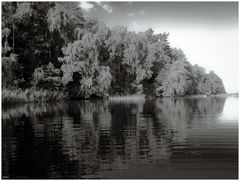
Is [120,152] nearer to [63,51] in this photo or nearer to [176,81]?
[63,51]

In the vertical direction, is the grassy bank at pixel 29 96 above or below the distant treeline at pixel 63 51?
below

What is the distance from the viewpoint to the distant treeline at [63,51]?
31234 millimetres

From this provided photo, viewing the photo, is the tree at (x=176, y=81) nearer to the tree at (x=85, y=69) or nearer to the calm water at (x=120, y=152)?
the tree at (x=85, y=69)

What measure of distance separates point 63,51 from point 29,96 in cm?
562

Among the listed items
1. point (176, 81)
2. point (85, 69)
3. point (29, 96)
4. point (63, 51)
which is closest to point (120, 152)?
point (29, 96)

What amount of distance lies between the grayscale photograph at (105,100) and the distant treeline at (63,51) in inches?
3.9

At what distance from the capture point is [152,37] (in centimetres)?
5284

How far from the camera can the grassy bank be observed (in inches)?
1092

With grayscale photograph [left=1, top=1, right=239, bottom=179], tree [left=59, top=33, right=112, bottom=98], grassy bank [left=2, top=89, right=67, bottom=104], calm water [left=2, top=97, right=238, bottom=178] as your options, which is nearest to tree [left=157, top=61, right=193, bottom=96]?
grayscale photograph [left=1, top=1, right=239, bottom=179]

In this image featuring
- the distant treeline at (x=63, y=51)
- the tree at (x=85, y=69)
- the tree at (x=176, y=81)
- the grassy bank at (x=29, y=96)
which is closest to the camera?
the grassy bank at (x=29, y=96)

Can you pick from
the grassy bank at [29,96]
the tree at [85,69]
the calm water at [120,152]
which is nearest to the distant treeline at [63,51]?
the tree at [85,69]

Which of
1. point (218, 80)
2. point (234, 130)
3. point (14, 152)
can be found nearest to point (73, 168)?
point (14, 152)

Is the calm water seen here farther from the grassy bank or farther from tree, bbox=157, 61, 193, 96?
tree, bbox=157, 61, 193, 96

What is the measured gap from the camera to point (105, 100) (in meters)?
37.4
